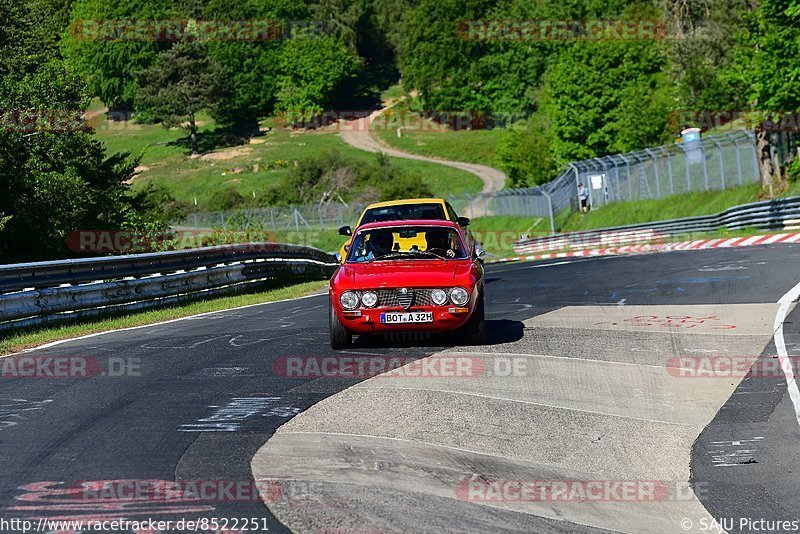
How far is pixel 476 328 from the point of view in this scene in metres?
11.3

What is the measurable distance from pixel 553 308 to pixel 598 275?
6.93 meters

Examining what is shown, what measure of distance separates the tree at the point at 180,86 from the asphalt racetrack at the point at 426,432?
99.1 meters

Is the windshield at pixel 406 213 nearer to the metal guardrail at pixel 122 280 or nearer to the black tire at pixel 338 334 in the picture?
the metal guardrail at pixel 122 280

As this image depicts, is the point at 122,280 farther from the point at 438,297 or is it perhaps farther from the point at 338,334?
the point at 438,297

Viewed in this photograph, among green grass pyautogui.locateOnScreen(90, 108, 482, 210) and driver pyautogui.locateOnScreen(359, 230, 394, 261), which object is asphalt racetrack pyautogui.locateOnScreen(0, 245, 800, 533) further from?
green grass pyautogui.locateOnScreen(90, 108, 482, 210)

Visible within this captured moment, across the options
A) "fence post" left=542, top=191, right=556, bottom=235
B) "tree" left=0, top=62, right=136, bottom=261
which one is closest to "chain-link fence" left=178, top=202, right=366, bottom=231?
"fence post" left=542, top=191, right=556, bottom=235

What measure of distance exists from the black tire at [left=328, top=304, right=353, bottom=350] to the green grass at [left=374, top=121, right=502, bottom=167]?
297 ft

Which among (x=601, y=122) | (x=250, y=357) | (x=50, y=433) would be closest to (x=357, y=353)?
(x=250, y=357)

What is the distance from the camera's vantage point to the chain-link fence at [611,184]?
41938 millimetres

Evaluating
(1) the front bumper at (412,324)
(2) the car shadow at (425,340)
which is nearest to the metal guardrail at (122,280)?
(2) the car shadow at (425,340)

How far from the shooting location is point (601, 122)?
232ft

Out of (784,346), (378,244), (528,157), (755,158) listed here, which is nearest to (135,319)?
(378,244)

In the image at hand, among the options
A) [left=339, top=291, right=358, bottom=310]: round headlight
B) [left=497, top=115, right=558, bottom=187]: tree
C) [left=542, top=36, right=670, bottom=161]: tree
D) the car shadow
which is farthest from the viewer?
[left=497, top=115, right=558, bottom=187]: tree

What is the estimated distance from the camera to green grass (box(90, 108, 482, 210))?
9069cm
